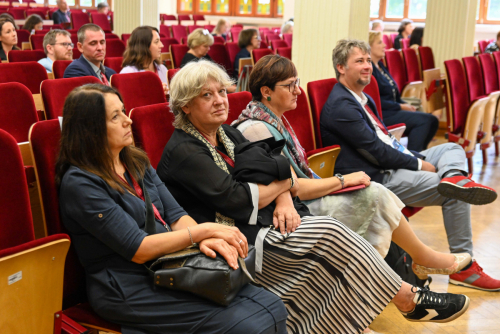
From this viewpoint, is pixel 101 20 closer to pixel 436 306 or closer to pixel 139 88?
pixel 139 88

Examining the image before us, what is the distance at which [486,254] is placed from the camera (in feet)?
10.1

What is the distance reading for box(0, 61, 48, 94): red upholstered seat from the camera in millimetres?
3125

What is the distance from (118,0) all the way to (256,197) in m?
6.57

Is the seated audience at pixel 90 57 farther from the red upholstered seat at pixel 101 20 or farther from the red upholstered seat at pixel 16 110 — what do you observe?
the red upholstered seat at pixel 101 20

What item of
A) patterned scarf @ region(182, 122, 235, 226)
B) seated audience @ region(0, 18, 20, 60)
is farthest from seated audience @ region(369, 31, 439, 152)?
seated audience @ region(0, 18, 20, 60)

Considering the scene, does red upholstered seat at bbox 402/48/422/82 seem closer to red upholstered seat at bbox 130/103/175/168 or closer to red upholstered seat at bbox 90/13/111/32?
red upholstered seat at bbox 130/103/175/168

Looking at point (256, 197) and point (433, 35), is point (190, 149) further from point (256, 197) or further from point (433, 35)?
point (433, 35)

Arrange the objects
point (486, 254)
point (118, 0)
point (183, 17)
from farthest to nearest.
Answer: point (183, 17), point (118, 0), point (486, 254)

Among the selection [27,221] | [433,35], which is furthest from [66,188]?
[433,35]

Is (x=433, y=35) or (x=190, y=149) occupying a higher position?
(x=433, y=35)

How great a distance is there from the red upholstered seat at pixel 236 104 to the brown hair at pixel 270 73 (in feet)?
0.41

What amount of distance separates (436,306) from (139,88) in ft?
6.52

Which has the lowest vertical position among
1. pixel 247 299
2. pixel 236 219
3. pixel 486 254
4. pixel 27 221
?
pixel 486 254

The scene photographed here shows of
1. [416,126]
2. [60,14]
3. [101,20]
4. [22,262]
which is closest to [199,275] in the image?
[22,262]
